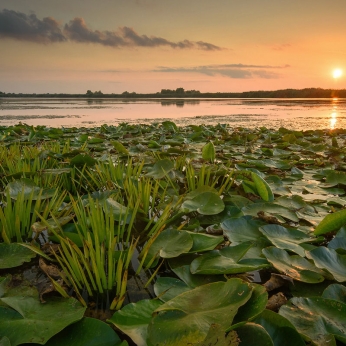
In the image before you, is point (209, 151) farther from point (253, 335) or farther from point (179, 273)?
point (253, 335)

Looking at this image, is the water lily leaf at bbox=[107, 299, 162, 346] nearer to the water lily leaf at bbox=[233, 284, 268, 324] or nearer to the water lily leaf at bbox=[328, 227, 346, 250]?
the water lily leaf at bbox=[233, 284, 268, 324]

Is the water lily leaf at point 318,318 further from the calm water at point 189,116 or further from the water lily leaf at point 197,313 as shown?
the calm water at point 189,116

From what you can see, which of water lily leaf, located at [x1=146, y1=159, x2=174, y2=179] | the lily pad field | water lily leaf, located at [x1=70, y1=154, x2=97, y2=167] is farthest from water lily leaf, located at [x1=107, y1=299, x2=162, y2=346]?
water lily leaf, located at [x1=70, y1=154, x2=97, y2=167]

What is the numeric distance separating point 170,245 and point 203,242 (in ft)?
0.36

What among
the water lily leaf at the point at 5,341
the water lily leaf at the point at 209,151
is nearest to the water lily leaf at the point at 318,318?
the water lily leaf at the point at 5,341

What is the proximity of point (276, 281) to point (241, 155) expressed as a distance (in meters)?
2.21

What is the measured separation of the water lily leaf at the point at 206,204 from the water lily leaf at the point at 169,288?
0.48 meters

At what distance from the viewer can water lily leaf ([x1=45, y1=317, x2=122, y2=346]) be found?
0.69 meters

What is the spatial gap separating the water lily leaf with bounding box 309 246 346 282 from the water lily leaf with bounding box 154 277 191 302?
40cm

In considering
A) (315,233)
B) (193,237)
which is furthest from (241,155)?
(193,237)

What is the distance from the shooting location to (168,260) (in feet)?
3.50

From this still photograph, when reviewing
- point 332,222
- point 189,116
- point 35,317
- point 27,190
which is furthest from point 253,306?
point 189,116

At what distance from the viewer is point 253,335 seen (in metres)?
0.65

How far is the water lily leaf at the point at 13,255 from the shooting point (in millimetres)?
1021
